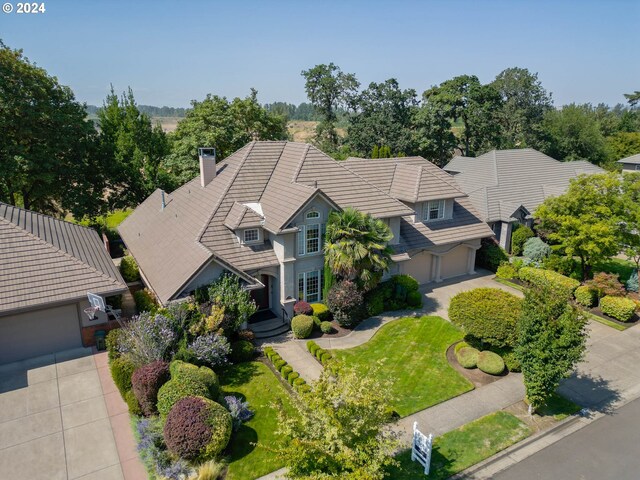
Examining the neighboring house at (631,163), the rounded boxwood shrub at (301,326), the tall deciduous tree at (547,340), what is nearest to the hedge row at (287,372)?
the rounded boxwood shrub at (301,326)

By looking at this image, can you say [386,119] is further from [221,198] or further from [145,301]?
[145,301]

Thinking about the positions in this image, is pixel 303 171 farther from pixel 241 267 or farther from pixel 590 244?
pixel 590 244

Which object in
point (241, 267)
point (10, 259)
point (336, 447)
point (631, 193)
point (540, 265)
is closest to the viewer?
point (336, 447)

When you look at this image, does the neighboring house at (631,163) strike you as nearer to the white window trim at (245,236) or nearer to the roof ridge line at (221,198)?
the roof ridge line at (221,198)

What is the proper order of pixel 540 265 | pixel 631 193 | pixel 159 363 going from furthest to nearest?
pixel 540 265, pixel 631 193, pixel 159 363

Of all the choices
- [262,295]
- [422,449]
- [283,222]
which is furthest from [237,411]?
[283,222]

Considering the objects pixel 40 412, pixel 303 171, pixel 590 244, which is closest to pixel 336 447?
pixel 40 412
